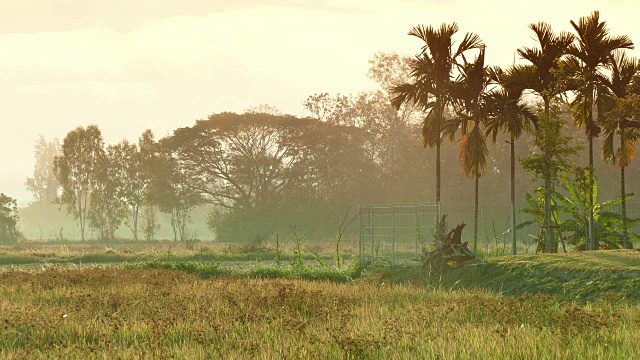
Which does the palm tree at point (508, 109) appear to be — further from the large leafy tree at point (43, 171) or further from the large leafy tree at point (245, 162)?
the large leafy tree at point (43, 171)

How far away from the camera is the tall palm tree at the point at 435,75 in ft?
81.8

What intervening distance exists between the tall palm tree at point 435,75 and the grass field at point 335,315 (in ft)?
21.7

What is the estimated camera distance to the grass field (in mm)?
9781

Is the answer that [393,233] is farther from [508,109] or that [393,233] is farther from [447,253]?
[508,109]

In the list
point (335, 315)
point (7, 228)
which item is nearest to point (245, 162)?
point (7, 228)

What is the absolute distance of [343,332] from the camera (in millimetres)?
10297

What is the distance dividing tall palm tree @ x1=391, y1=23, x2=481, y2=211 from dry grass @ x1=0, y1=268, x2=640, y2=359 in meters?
9.55

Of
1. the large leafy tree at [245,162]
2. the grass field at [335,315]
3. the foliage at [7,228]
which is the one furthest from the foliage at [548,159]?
the foliage at [7,228]

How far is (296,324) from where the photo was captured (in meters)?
11.3

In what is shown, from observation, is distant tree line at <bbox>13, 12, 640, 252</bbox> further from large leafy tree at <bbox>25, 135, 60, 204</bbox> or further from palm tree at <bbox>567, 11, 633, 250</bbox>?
large leafy tree at <bbox>25, 135, 60, 204</bbox>

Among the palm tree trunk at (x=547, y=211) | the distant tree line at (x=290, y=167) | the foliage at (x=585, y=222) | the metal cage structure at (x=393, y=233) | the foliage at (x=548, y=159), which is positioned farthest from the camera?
the distant tree line at (x=290, y=167)

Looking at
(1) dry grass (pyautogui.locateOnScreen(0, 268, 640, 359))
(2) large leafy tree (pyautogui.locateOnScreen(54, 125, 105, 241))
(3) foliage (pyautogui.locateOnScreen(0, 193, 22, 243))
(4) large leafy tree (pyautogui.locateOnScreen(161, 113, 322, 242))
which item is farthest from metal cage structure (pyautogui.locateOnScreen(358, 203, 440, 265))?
(3) foliage (pyautogui.locateOnScreen(0, 193, 22, 243))

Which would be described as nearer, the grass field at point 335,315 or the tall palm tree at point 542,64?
the grass field at point 335,315

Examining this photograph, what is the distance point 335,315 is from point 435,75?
14.1 metres
